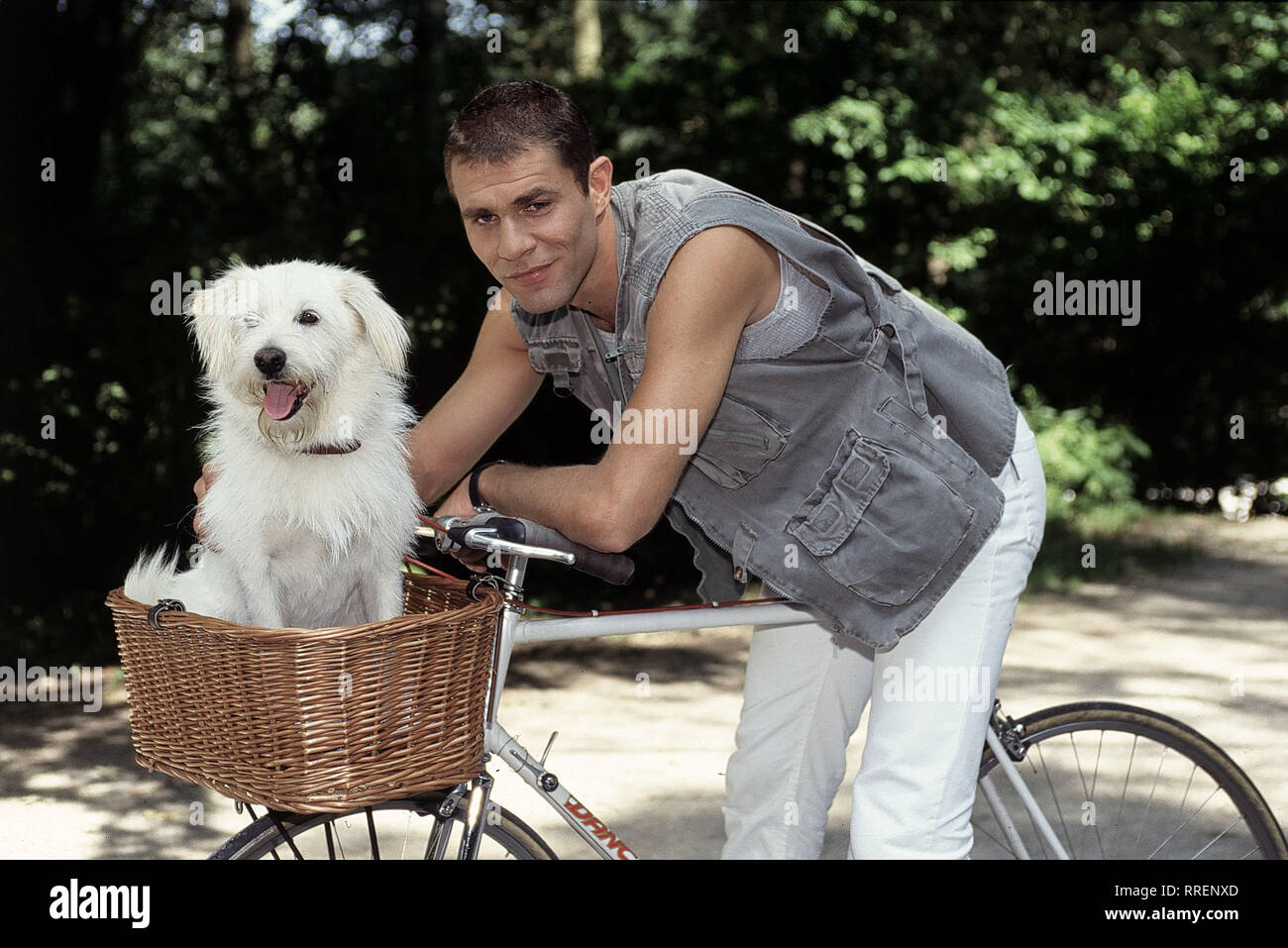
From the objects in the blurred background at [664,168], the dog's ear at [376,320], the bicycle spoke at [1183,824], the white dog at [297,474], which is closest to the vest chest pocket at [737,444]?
the white dog at [297,474]

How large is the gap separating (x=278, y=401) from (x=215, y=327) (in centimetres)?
35

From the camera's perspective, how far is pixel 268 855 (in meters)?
2.72

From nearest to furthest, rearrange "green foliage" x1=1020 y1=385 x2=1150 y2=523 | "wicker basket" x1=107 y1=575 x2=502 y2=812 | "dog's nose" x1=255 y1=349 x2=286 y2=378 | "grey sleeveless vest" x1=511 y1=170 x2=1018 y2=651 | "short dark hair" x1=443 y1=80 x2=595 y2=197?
"wicker basket" x1=107 y1=575 x2=502 y2=812 → "short dark hair" x1=443 y1=80 x2=595 y2=197 → "grey sleeveless vest" x1=511 y1=170 x2=1018 y2=651 → "dog's nose" x1=255 y1=349 x2=286 y2=378 → "green foliage" x1=1020 y1=385 x2=1150 y2=523

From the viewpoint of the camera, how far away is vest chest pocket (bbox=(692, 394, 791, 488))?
9.03 feet

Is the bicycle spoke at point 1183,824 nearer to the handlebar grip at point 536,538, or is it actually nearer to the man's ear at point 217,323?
the handlebar grip at point 536,538

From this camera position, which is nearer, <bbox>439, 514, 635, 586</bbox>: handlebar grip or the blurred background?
<bbox>439, 514, 635, 586</bbox>: handlebar grip

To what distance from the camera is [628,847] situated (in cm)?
334

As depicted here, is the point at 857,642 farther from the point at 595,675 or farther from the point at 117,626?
the point at 595,675

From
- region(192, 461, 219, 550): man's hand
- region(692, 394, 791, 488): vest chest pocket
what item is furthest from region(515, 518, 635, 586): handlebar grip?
region(192, 461, 219, 550): man's hand

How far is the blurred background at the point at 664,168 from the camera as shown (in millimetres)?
7688

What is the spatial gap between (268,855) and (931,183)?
8.41 metres

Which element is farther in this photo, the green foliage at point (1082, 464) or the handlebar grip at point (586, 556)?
the green foliage at point (1082, 464)

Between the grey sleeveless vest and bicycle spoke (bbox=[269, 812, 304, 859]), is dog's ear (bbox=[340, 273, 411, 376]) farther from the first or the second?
bicycle spoke (bbox=[269, 812, 304, 859])
